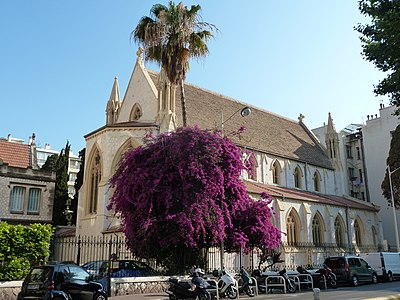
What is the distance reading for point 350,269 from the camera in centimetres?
2244

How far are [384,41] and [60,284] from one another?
16.0 m

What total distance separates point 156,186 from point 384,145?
38683 millimetres

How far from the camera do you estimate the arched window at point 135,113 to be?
111ft

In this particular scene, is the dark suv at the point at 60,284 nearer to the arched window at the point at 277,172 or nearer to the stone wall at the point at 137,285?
the stone wall at the point at 137,285

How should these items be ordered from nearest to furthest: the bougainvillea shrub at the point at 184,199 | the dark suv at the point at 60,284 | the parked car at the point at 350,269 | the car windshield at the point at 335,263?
the dark suv at the point at 60,284, the bougainvillea shrub at the point at 184,199, the parked car at the point at 350,269, the car windshield at the point at 335,263

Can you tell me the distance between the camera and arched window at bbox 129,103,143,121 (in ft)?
111

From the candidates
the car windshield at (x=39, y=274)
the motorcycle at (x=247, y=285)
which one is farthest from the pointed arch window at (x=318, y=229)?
the car windshield at (x=39, y=274)

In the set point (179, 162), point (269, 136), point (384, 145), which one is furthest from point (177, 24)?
point (384, 145)

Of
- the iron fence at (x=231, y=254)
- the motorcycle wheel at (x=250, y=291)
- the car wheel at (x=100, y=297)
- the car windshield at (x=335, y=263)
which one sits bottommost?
the motorcycle wheel at (x=250, y=291)

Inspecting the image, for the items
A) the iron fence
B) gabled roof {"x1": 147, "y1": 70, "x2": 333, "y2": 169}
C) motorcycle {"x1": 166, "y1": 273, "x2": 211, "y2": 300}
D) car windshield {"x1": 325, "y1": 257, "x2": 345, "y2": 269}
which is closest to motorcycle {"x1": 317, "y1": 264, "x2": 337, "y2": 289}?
car windshield {"x1": 325, "y1": 257, "x2": 345, "y2": 269}

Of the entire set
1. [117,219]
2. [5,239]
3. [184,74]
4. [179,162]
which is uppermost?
[184,74]

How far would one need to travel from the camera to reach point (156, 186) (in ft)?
68.4

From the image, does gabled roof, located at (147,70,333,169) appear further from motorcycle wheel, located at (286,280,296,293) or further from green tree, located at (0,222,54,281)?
green tree, located at (0,222,54,281)

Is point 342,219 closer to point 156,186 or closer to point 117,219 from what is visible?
point 117,219
